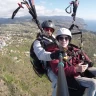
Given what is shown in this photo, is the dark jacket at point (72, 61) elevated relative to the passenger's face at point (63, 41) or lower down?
lower down

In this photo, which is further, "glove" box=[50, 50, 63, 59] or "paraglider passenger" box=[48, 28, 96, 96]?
"paraglider passenger" box=[48, 28, 96, 96]

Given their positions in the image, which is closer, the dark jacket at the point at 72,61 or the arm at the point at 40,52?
the dark jacket at the point at 72,61

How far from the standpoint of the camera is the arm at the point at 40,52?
16.2 ft

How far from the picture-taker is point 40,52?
17.0 feet

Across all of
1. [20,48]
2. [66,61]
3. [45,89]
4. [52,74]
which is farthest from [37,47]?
[20,48]

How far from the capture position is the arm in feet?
16.2

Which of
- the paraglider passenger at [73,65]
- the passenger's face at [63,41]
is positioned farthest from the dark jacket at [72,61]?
the passenger's face at [63,41]

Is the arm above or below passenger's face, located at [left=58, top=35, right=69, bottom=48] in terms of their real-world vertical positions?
below

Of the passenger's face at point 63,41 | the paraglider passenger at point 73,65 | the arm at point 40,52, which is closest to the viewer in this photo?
the paraglider passenger at point 73,65

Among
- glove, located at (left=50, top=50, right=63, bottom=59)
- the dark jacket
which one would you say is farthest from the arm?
glove, located at (left=50, top=50, right=63, bottom=59)

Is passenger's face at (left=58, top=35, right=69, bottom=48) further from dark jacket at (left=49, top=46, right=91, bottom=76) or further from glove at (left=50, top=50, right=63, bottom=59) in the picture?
glove at (left=50, top=50, right=63, bottom=59)

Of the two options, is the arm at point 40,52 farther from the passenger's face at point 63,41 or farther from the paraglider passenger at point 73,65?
the passenger's face at point 63,41

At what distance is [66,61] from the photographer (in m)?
4.55

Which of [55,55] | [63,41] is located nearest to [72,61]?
[63,41]
